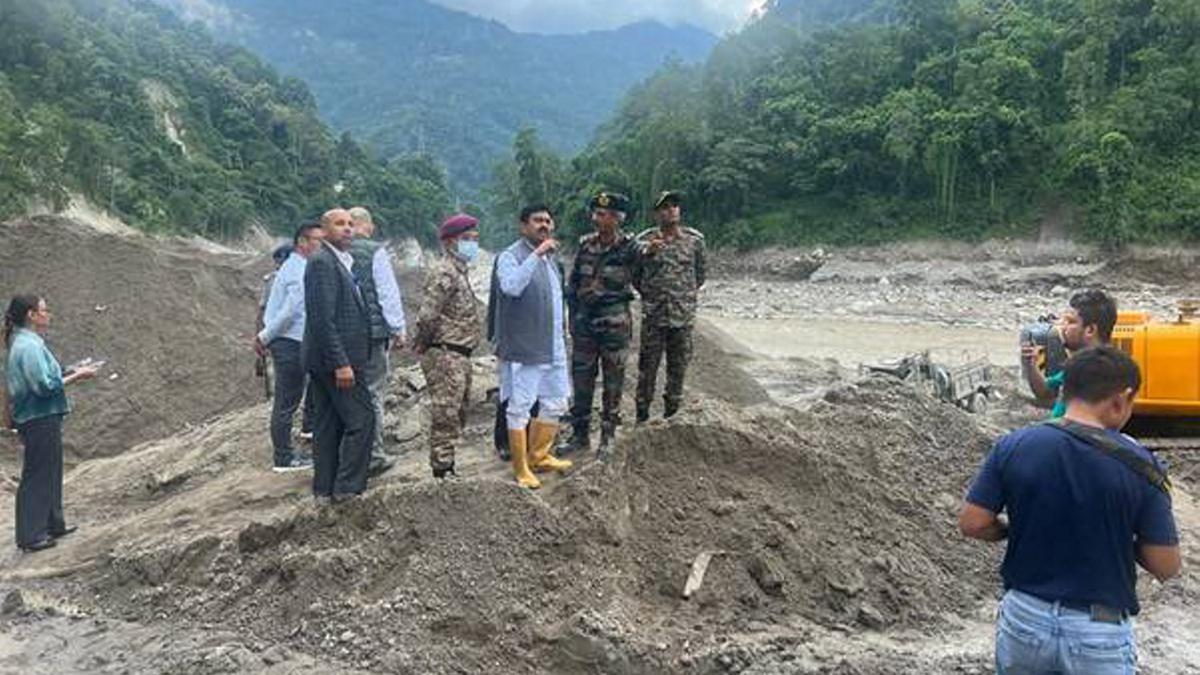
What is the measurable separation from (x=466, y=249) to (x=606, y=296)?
89 centimetres

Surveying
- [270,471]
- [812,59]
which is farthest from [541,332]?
[812,59]

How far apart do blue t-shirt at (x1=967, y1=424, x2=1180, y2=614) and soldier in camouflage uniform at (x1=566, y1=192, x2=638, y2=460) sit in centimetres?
337

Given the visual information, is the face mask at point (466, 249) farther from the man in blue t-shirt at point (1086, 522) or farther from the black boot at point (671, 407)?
the man in blue t-shirt at point (1086, 522)

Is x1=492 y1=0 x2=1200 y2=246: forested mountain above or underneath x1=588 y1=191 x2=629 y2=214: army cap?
above

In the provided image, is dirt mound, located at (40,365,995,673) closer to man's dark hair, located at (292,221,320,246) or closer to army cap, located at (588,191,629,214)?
army cap, located at (588,191,629,214)

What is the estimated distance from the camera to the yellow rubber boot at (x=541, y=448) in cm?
578

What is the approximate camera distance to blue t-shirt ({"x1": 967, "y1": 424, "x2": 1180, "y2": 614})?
261 centimetres

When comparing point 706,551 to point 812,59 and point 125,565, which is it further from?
point 812,59

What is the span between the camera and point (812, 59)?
59.4 m

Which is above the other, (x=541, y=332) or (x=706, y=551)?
(x=541, y=332)

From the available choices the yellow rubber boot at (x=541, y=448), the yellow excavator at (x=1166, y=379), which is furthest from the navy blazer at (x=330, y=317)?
the yellow excavator at (x=1166, y=379)

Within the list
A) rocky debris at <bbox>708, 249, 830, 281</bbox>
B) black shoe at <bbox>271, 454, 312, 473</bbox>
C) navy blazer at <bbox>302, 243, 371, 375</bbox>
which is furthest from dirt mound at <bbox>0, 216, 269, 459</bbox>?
rocky debris at <bbox>708, 249, 830, 281</bbox>

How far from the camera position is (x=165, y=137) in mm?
58688

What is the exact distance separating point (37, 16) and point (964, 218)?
163 feet
